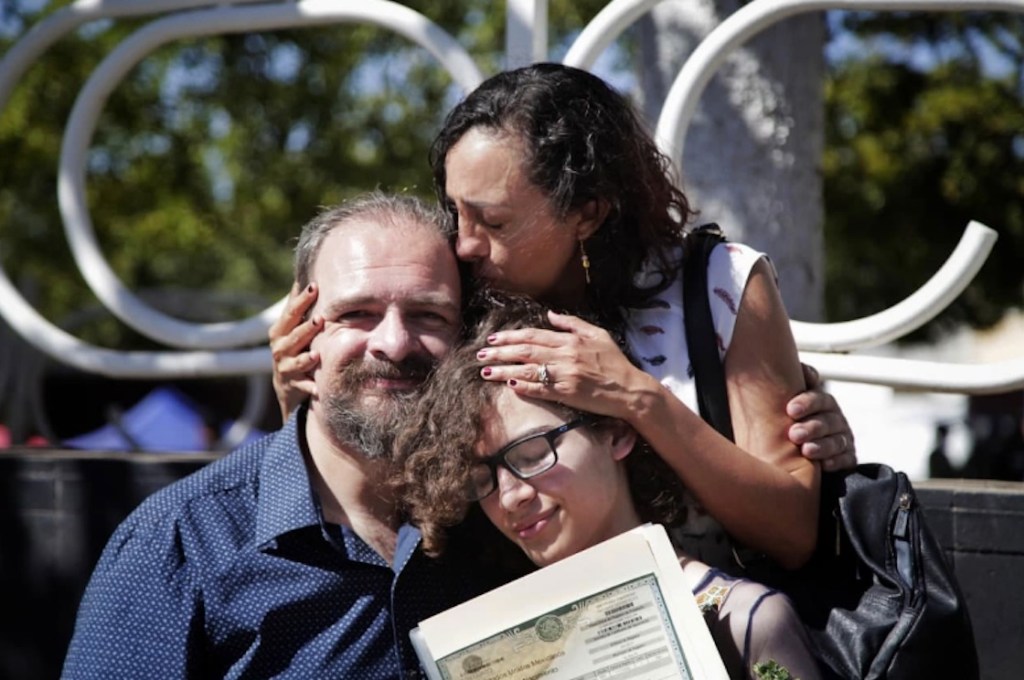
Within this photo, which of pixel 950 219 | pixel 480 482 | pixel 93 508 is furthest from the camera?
pixel 950 219

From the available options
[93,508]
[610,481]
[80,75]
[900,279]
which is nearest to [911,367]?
[610,481]

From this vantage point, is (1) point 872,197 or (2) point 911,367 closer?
(2) point 911,367

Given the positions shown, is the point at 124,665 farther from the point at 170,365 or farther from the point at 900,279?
the point at 900,279

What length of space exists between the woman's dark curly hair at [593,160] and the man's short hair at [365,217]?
1.9 inches

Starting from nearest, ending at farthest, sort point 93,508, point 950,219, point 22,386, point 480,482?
point 480,482 < point 93,508 < point 22,386 < point 950,219

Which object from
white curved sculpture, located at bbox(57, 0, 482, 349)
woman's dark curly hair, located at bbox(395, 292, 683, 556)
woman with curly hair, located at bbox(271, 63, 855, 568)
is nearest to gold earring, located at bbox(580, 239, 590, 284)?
woman with curly hair, located at bbox(271, 63, 855, 568)

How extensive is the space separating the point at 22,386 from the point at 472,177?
5980 millimetres

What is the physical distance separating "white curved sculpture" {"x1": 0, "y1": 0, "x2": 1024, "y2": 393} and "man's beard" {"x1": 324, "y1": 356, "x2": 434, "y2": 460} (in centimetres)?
118

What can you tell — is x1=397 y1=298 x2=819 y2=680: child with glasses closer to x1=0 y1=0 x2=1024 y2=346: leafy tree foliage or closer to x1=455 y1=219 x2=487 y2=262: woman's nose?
x1=455 y1=219 x2=487 y2=262: woman's nose

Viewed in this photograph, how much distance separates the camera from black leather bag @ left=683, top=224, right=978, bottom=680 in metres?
2.54

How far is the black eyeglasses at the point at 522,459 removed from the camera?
2594 mm

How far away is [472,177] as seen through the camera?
2906mm

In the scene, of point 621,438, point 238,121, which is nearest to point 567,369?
point 621,438

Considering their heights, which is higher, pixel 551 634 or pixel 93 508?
pixel 551 634
